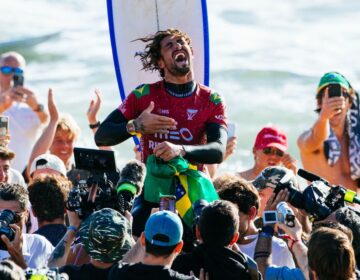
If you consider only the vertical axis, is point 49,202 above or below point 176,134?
below

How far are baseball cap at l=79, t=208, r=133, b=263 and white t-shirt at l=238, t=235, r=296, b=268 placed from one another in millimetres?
872

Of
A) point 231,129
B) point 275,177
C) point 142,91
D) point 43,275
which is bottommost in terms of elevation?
point 231,129

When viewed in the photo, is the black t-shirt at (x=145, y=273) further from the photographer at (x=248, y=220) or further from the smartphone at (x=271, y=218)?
the photographer at (x=248, y=220)

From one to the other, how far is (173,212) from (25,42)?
1894cm

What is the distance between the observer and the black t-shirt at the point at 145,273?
545cm

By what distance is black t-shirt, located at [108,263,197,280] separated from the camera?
5.45m

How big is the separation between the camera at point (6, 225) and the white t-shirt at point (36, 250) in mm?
298

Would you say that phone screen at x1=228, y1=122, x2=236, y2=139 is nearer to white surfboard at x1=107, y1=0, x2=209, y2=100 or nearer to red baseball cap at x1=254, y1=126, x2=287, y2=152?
red baseball cap at x1=254, y1=126, x2=287, y2=152

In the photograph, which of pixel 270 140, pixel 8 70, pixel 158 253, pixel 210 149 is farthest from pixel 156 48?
pixel 8 70

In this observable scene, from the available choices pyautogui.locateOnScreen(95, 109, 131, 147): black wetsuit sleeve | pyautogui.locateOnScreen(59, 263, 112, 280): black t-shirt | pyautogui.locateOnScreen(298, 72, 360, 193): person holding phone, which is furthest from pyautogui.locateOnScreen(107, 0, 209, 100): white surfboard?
pyautogui.locateOnScreen(59, 263, 112, 280): black t-shirt

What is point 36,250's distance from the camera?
6590 mm

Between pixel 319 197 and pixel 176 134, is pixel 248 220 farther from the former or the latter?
pixel 176 134

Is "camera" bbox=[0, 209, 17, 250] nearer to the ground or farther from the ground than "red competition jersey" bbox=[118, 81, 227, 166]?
nearer to the ground

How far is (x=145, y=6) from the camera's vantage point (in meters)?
7.98
